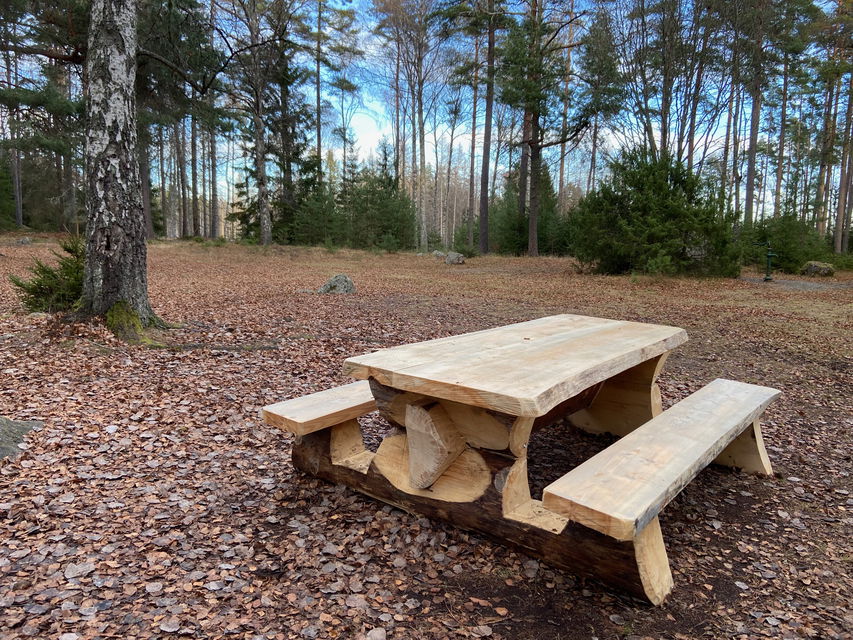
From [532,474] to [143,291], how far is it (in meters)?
4.16

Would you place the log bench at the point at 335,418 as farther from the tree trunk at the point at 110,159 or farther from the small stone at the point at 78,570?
the tree trunk at the point at 110,159

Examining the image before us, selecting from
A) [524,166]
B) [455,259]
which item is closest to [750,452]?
[455,259]

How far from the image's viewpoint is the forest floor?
175cm

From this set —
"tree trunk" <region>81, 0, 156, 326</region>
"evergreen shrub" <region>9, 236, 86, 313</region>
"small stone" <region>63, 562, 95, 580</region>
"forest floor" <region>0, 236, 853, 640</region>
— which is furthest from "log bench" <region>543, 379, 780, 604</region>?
"evergreen shrub" <region>9, 236, 86, 313</region>

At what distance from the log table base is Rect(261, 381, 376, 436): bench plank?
156 millimetres

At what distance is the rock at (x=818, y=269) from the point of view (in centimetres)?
1538

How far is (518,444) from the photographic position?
6.54ft

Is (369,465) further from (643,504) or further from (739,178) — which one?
(739,178)

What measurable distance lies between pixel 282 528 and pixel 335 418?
541mm

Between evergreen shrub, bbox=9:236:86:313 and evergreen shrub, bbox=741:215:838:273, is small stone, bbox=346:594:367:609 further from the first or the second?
evergreen shrub, bbox=741:215:838:273

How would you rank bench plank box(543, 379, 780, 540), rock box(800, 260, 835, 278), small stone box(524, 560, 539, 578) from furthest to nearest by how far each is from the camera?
rock box(800, 260, 835, 278)
small stone box(524, 560, 539, 578)
bench plank box(543, 379, 780, 540)

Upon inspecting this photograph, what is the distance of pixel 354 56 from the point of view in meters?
22.9

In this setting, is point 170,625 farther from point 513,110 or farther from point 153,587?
point 513,110

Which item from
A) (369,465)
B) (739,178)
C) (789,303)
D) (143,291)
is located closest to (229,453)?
(369,465)
